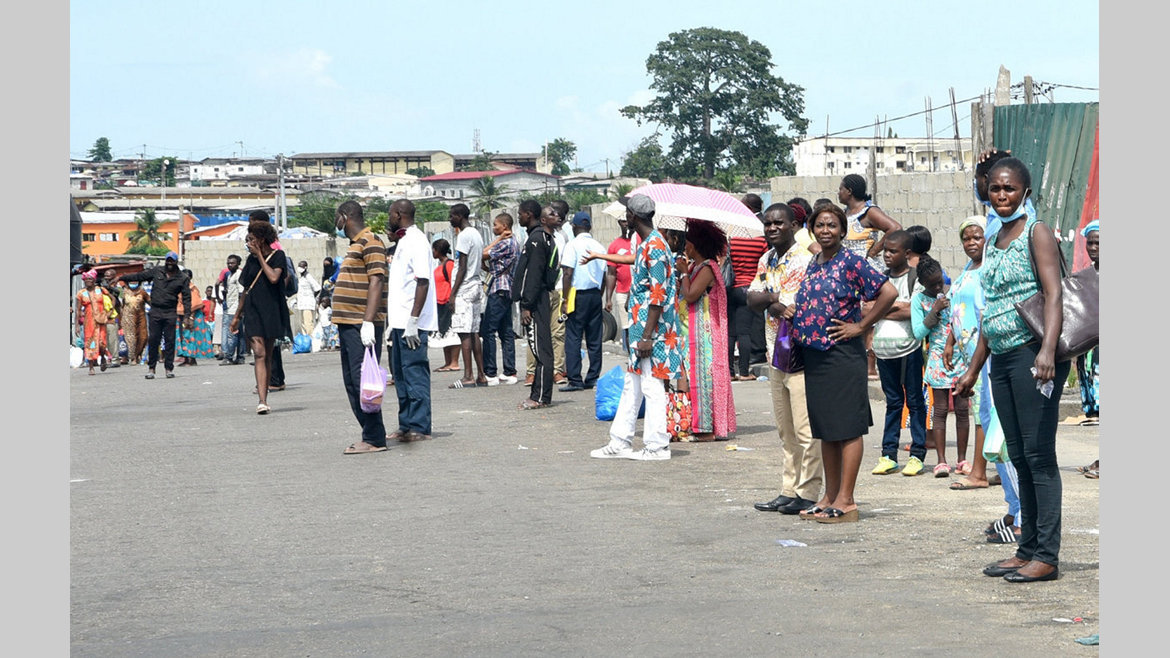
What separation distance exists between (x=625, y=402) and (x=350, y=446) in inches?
97.9

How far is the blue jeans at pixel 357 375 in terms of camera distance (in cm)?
1166

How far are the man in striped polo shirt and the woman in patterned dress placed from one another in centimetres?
244

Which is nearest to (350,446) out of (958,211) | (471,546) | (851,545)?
(471,546)

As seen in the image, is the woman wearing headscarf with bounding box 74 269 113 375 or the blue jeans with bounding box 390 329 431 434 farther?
the woman wearing headscarf with bounding box 74 269 113 375

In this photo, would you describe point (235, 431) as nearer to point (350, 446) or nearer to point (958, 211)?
point (350, 446)

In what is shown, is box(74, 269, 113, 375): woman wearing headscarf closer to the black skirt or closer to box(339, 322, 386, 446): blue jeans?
box(339, 322, 386, 446): blue jeans

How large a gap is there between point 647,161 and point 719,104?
584cm

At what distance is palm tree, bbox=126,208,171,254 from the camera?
9125cm

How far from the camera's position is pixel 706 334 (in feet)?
37.9

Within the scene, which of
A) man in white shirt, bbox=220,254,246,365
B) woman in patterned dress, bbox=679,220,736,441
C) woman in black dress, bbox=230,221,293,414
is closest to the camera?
woman in patterned dress, bbox=679,220,736,441

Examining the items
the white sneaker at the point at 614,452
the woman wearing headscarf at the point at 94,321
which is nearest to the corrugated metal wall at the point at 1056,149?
the white sneaker at the point at 614,452

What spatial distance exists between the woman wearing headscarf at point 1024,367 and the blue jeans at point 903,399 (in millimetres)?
3167

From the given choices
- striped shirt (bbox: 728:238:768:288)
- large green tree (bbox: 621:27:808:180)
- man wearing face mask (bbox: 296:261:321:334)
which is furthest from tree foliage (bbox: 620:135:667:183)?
striped shirt (bbox: 728:238:768:288)

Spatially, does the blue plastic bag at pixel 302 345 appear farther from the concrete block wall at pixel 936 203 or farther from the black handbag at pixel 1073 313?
the black handbag at pixel 1073 313
